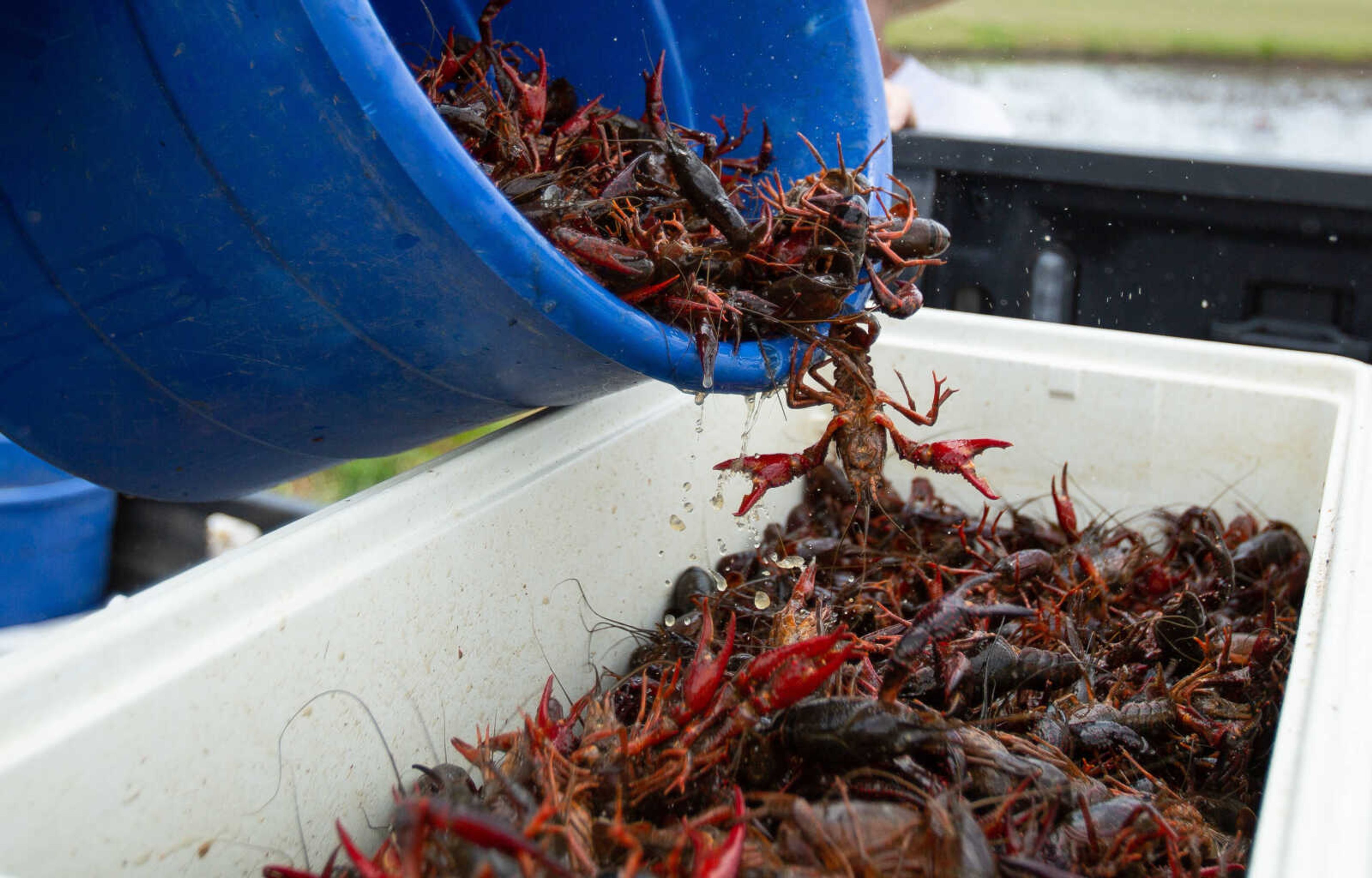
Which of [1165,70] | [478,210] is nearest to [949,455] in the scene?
[478,210]

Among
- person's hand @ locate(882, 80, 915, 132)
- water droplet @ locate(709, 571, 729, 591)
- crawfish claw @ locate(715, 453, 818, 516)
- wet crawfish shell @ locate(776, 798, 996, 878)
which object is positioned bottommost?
water droplet @ locate(709, 571, 729, 591)

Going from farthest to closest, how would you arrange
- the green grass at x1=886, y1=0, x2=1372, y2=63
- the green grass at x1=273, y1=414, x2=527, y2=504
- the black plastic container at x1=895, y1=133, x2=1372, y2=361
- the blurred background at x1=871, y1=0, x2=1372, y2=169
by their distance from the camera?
the green grass at x1=886, y1=0, x2=1372, y2=63, the blurred background at x1=871, y1=0, x2=1372, y2=169, the green grass at x1=273, y1=414, x2=527, y2=504, the black plastic container at x1=895, y1=133, x2=1372, y2=361

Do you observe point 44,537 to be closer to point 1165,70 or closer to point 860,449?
point 860,449

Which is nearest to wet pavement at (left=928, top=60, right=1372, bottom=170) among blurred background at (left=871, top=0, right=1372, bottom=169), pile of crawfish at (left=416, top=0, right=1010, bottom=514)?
blurred background at (left=871, top=0, right=1372, bottom=169)

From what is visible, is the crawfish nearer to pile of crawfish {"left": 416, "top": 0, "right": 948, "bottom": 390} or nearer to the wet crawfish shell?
pile of crawfish {"left": 416, "top": 0, "right": 948, "bottom": 390}

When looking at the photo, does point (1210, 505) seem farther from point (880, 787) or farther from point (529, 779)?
point (529, 779)

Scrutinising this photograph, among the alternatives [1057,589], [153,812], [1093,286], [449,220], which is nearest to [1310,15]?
[1093,286]

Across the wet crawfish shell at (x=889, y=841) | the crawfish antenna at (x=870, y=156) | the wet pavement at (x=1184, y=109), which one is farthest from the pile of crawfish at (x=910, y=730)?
the wet pavement at (x=1184, y=109)

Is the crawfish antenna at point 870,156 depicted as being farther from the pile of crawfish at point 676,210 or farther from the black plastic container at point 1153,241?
the black plastic container at point 1153,241
